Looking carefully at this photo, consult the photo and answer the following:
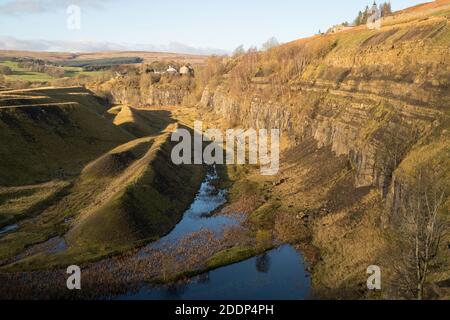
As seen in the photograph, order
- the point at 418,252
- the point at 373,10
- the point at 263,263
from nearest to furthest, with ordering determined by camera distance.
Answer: the point at 418,252 < the point at 263,263 < the point at 373,10

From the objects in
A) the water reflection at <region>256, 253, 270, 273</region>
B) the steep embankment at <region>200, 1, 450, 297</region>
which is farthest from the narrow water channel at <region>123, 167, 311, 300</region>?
the steep embankment at <region>200, 1, 450, 297</region>

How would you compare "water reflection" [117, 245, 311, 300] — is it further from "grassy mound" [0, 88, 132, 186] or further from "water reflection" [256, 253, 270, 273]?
"grassy mound" [0, 88, 132, 186]

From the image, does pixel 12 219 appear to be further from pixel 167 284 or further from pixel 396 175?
pixel 396 175

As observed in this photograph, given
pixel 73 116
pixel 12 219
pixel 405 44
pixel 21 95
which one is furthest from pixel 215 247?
pixel 21 95

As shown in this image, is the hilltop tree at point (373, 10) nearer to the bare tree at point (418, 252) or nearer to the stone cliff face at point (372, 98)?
the stone cliff face at point (372, 98)

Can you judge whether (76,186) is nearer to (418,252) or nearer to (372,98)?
(372,98)

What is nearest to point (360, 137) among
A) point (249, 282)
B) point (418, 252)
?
point (249, 282)

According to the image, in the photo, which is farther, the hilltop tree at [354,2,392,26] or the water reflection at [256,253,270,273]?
the hilltop tree at [354,2,392,26]

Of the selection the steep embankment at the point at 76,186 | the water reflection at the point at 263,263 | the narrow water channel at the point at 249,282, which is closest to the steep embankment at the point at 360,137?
the narrow water channel at the point at 249,282
